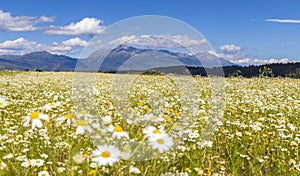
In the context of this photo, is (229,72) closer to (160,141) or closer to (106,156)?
(160,141)

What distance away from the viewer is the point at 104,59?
213 inches

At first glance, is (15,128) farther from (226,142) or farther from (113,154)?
(113,154)

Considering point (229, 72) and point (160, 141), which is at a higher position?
point (229, 72)

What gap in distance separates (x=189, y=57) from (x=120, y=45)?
1227 mm

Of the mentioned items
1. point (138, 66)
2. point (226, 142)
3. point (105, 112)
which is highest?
point (138, 66)

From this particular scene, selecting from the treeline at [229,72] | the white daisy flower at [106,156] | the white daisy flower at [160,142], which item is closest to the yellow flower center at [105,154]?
the white daisy flower at [106,156]

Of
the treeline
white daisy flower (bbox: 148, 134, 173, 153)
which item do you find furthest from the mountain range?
white daisy flower (bbox: 148, 134, 173, 153)

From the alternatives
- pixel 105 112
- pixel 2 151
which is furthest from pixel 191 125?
pixel 2 151

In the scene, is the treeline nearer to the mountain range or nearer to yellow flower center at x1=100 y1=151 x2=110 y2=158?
the mountain range

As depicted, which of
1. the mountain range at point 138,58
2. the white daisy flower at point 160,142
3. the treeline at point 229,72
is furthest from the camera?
the treeline at point 229,72

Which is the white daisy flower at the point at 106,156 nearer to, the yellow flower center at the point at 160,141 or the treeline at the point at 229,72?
the yellow flower center at the point at 160,141

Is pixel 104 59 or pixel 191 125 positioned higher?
pixel 104 59

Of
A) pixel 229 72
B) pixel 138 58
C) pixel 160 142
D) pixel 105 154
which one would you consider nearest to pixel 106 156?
pixel 105 154

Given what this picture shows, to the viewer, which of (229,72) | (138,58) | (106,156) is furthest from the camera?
(229,72)
